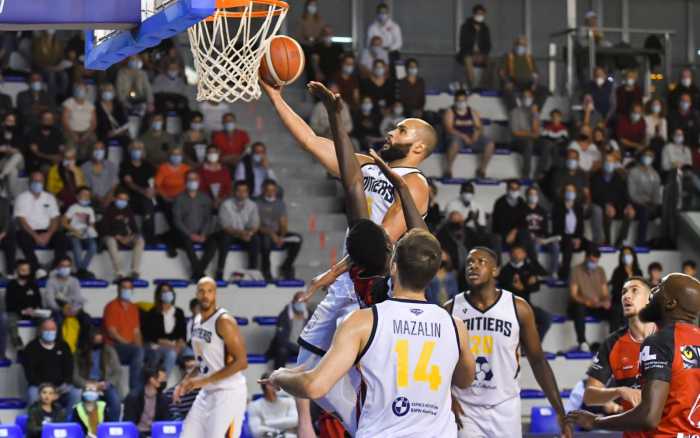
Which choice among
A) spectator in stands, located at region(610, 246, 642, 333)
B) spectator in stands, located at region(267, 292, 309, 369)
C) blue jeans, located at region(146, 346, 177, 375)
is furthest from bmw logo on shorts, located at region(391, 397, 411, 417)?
spectator in stands, located at region(610, 246, 642, 333)

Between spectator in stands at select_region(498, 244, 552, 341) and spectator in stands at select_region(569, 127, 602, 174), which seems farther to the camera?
spectator in stands at select_region(569, 127, 602, 174)

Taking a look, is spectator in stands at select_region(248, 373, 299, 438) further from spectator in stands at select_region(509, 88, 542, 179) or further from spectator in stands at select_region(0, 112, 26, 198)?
spectator in stands at select_region(509, 88, 542, 179)

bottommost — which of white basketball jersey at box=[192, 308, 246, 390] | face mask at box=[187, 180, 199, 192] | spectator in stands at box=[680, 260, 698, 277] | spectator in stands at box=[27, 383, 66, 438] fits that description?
spectator in stands at box=[27, 383, 66, 438]

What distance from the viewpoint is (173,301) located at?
49.8 ft

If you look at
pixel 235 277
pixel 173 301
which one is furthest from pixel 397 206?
pixel 235 277

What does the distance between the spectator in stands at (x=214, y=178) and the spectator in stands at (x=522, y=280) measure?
386cm

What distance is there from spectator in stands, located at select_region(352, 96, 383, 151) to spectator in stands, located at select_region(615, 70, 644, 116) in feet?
14.1

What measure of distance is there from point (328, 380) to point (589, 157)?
14449mm

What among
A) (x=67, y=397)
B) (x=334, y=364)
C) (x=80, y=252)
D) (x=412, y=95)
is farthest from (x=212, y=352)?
(x=412, y=95)

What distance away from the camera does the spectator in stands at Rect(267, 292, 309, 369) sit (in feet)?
49.7

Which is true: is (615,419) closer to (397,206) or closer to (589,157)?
(397,206)

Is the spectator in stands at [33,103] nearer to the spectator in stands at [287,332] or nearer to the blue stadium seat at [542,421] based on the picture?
the spectator in stands at [287,332]

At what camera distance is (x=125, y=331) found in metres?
14.9

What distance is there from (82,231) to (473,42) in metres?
8.17
